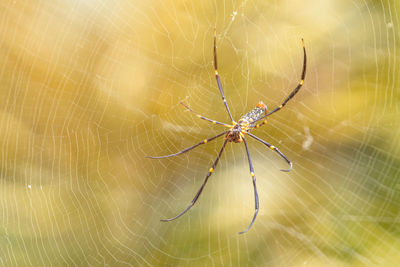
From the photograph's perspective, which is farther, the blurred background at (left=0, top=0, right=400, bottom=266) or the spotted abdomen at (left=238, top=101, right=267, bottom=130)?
the spotted abdomen at (left=238, top=101, right=267, bottom=130)

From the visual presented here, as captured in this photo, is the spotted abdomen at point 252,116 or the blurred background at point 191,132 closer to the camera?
the blurred background at point 191,132

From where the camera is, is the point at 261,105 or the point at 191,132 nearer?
the point at 261,105

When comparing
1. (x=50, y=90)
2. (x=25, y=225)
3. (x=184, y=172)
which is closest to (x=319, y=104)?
(x=184, y=172)

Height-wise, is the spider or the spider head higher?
the spider head

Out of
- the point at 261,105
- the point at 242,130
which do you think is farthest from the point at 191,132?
the point at 261,105

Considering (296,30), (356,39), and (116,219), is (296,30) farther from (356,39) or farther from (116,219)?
(116,219)

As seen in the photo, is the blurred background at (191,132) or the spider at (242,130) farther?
the spider at (242,130)

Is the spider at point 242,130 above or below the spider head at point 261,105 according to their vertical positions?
below

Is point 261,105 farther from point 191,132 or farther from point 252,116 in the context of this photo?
point 191,132
